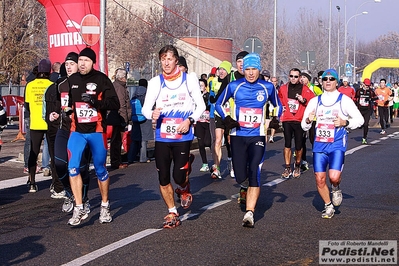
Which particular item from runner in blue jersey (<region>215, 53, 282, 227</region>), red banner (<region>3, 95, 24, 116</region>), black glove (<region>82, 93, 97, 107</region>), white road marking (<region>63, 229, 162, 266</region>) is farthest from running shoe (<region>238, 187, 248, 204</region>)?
red banner (<region>3, 95, 24, 116</region>)

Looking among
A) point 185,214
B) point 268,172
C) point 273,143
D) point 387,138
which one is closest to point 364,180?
point 268,172

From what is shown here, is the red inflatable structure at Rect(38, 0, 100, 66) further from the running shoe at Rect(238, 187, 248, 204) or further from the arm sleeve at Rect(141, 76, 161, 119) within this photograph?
the arm sleeve at Rect(141, 76, 161, 119)

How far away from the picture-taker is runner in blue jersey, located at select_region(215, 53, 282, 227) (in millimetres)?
9543

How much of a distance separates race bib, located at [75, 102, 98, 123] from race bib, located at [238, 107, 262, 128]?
1.73 m

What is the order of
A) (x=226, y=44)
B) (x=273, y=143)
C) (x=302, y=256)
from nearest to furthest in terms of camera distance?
(x=302, y=256), (x=273, y=143), (x=226, y=44)

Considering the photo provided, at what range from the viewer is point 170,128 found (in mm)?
8992

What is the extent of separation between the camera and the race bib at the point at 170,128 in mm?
8992

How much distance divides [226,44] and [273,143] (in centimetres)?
6054

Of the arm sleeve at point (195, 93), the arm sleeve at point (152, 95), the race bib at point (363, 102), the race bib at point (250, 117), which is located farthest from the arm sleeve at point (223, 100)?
the race bib at point (363, 102)

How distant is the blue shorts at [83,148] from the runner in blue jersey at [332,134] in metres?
2.60

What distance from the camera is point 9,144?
68.6 ft

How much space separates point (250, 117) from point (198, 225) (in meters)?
1.49

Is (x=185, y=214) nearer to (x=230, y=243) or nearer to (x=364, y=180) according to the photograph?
(x=230, y=243)

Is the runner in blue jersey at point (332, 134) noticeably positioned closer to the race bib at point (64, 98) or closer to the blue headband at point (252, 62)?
the blue headband at point (252, 62)
